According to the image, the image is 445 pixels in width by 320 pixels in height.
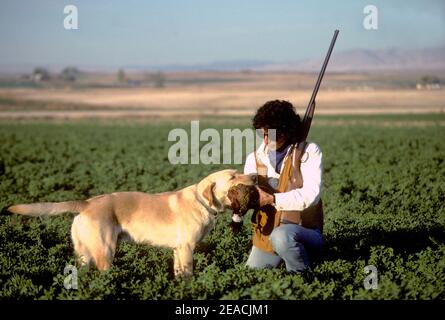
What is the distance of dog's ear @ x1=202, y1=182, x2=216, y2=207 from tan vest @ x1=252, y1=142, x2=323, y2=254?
462mm

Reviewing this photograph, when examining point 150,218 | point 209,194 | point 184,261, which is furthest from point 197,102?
point 184,261

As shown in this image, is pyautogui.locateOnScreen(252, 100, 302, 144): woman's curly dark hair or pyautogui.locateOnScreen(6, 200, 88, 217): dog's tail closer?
pyautogui.locateOnScreen(6, 200, 88, 217): dog's tail

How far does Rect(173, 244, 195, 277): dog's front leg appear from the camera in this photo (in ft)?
16.9

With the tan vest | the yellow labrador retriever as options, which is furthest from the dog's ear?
the tan vest

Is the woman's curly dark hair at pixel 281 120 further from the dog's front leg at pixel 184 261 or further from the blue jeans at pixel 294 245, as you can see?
the dog's front leg at pixel 184 261

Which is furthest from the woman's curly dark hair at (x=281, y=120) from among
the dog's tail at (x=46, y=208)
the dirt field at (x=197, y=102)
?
the dirt field at (x=197, y=102)

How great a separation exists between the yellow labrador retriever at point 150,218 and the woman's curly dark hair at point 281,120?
542 millimetres

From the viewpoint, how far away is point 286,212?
5094 mm

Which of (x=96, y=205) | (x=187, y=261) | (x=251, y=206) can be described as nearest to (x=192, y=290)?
(x=187, y=261)

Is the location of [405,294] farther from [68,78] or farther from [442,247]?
[68,78]

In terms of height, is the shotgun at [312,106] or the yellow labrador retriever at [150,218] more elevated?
the shotgun at [312,106]

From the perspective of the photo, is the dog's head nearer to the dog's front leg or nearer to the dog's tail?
the dog's front leg

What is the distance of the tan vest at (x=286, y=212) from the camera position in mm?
5043
